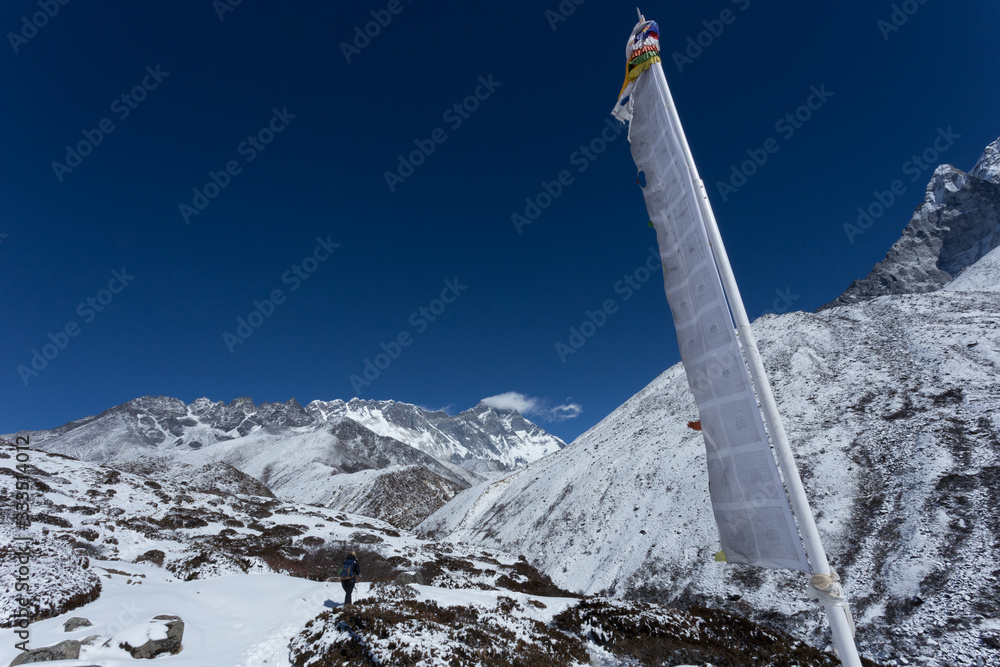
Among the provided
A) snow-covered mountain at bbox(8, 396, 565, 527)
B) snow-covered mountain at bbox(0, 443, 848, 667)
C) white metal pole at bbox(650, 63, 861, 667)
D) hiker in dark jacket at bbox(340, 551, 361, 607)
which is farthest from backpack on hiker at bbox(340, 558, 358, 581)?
snow-covered mountain at bbox(8, 396, 565, 527)

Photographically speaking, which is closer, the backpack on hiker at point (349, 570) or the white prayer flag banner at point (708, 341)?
the white prayer flag banner at point (708, 341)

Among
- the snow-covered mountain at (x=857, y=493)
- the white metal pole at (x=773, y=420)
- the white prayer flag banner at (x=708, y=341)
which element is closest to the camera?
the white metal pole at (x=773, y=420)

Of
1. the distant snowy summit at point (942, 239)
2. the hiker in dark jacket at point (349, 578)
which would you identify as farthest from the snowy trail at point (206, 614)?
the distant snowy summit at point (942, 239)

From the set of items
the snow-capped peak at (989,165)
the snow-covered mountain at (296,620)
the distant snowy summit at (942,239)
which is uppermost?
the snow-capped peak at (989,165)

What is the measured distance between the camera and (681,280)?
5938mm

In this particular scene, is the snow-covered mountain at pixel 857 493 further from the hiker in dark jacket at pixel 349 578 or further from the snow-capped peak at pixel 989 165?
the snow-capped peak at pixel 989 165

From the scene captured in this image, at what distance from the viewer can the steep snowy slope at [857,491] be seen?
15664mm

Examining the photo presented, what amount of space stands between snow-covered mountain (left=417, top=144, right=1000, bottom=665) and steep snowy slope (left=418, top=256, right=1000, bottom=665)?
87 mm

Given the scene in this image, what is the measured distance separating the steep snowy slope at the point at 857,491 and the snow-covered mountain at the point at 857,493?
0.29ft

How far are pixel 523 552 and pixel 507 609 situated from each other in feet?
65.7

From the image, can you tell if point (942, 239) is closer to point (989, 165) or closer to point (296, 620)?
point (989, 165)

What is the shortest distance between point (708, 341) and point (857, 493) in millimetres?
24726

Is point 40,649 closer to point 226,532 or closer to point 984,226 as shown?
point 226,532

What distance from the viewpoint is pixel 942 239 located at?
136 metres
